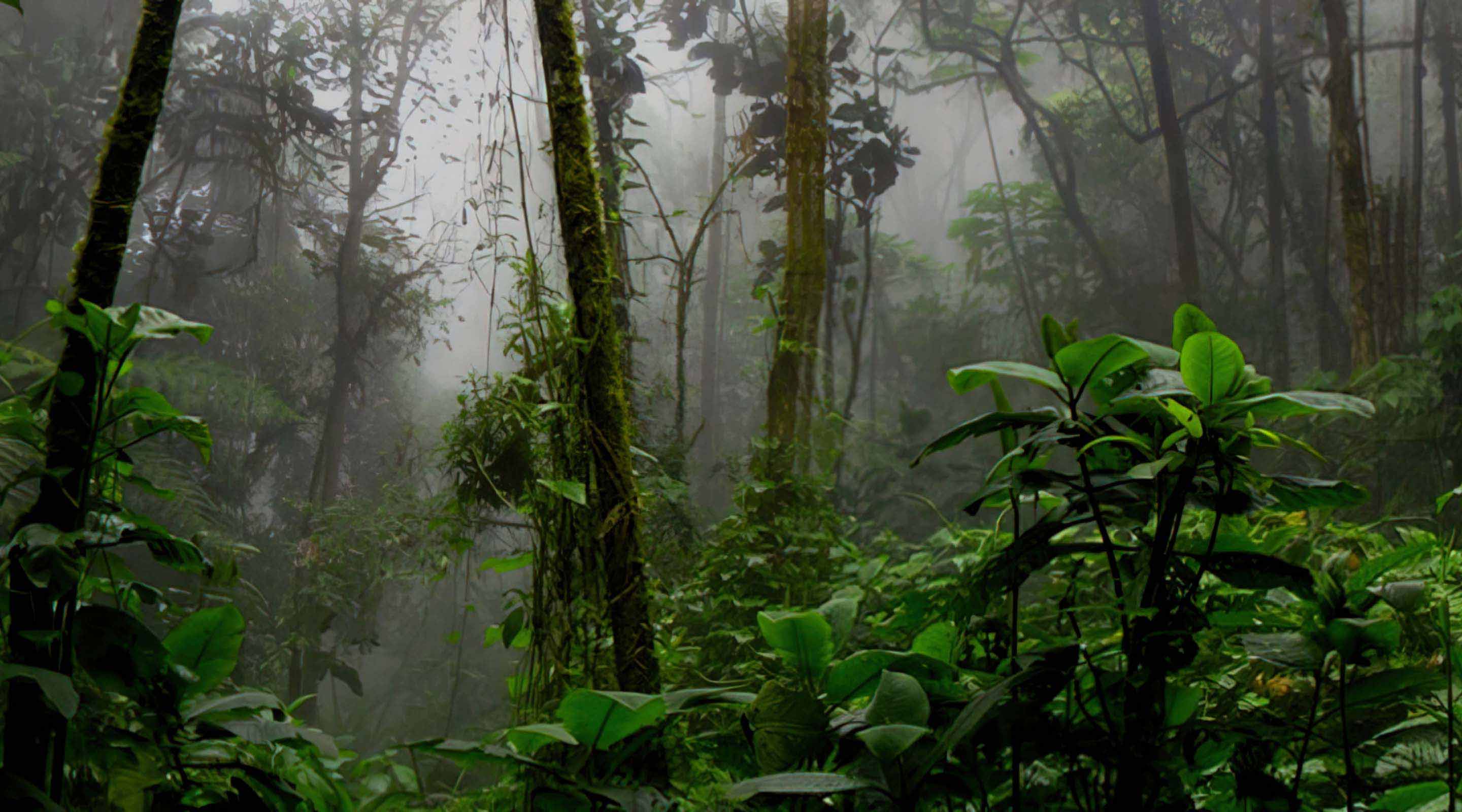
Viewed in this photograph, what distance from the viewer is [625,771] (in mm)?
812

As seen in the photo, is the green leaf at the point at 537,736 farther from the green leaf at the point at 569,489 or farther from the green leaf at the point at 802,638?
the green leaf at the point at 569,489

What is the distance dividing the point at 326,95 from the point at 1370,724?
4086 millimetres

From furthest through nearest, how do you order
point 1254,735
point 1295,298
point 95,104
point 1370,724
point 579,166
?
point 95,104, point 1295,298, point 579,166, point 1370,724, point 1254,735

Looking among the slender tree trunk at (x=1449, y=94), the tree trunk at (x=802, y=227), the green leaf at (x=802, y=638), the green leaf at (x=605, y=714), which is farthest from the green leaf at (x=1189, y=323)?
the slender tree trunk at (x=1449, y=94)

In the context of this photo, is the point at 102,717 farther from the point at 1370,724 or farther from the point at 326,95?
the point at 326,95

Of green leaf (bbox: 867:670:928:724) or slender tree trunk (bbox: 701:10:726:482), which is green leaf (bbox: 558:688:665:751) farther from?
slender tree trunk (bbox: 701:10:726:482)

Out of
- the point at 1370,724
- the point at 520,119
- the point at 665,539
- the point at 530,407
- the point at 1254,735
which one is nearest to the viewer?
the point at 1254,735

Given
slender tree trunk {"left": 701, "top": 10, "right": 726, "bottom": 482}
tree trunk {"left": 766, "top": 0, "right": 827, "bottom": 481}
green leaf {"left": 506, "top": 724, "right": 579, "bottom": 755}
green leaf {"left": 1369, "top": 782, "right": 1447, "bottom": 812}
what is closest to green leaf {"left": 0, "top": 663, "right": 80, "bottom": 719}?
green leaf {"left": 506, "top": 724, "right": 579, "bottom": 755}

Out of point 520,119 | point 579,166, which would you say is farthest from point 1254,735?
point 520,119

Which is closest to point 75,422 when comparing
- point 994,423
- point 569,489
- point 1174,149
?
point 569,489

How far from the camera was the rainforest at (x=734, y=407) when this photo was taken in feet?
2.05

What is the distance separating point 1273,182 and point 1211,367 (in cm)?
305

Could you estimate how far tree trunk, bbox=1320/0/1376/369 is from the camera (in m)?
2.75

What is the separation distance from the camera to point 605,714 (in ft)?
1.92
